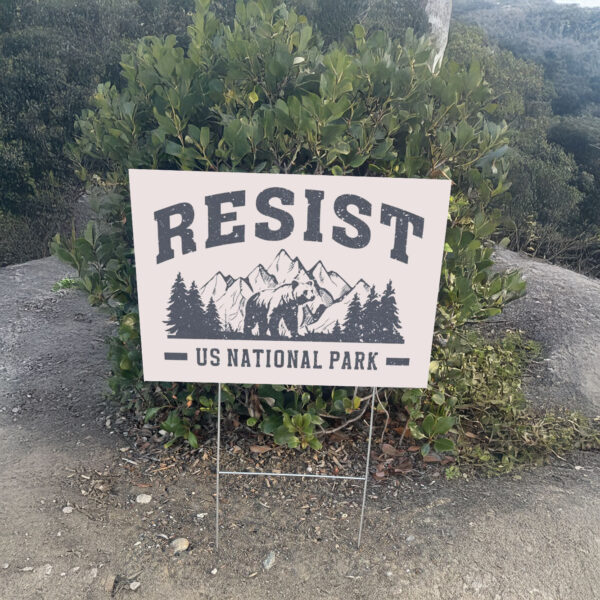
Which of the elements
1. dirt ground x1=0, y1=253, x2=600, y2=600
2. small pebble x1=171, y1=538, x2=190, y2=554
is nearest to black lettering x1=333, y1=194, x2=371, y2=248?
dirt ground x1=0, y1=253, x2=600, y2=600

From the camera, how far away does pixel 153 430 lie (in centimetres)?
384

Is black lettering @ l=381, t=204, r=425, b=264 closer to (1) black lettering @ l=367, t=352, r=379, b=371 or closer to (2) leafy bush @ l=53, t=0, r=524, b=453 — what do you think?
(1) black lettering @ l=367, t=352, r=379, b=371

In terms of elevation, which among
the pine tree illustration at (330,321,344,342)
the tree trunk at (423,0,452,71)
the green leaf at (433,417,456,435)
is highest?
the tree trunk at (423,0,452,71)

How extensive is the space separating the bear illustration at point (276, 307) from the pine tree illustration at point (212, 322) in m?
0.12

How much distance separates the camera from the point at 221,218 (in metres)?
2.54

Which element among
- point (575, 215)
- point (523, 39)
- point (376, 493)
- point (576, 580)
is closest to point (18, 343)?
point (376, 493)

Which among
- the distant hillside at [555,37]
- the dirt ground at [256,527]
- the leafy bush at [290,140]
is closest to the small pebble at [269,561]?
the dirt ground at [256,527]

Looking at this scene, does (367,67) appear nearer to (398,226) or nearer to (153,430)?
(398,226)

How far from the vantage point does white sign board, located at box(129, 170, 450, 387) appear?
2.51 meters

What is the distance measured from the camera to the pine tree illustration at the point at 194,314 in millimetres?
2604

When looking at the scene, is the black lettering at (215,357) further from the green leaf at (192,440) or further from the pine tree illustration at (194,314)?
the green leaf at (192,440)

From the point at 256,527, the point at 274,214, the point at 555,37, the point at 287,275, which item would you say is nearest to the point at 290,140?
the point at 274,214

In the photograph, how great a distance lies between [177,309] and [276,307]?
1.39ft

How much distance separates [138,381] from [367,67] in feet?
7.24
